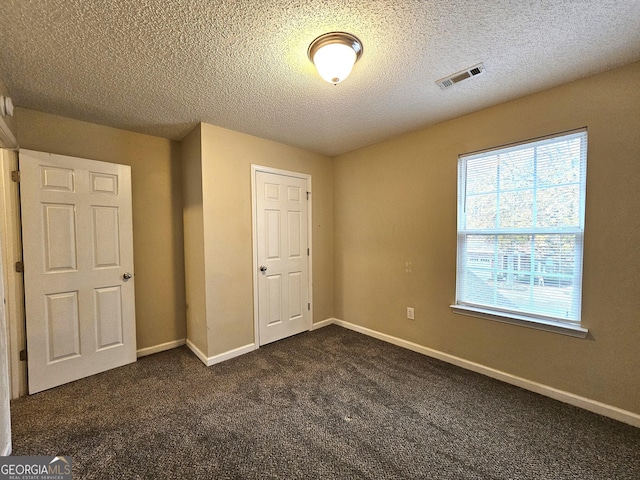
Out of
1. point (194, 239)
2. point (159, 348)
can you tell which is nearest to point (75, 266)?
point (194, 239)

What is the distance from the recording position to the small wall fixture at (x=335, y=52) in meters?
1.48

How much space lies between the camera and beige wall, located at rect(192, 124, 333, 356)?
2.63 meters

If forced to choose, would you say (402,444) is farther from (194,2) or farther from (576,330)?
(194,2)

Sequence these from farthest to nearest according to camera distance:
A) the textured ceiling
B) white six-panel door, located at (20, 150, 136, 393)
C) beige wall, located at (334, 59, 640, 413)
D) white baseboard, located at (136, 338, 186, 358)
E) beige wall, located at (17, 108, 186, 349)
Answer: white baseboard, located at (136, 338, 186, 358) < beige wall, located at (17, 108, 186, 349) < white six-panel door, located at (20, 150, 136, 393) < beige wall, located at (334, 59, 640, 413) < the textured ceiling

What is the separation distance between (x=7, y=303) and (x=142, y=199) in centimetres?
132

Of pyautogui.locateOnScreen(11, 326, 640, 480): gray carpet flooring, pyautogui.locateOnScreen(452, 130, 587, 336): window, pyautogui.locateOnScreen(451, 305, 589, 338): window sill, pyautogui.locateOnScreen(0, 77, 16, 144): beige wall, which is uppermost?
pyautogui.locateOnScreen(0, 77, 16, 144): beige wall

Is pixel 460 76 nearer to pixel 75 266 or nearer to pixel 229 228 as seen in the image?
pixel 229 228

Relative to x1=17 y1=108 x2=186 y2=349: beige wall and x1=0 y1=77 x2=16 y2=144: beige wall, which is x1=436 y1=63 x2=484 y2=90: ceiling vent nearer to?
x1=17 y1=108 x2=186 y2=349: beige wall

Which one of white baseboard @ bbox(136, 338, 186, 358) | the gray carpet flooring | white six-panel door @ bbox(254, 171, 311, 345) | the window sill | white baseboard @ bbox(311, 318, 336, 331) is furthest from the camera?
white baseboard @ bbox(311, 318, 336, 331)

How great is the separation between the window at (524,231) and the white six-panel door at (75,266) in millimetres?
3306

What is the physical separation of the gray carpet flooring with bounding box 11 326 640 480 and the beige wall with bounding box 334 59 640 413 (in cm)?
31

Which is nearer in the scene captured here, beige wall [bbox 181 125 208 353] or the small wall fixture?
the small wall fixture

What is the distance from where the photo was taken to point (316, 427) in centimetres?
177

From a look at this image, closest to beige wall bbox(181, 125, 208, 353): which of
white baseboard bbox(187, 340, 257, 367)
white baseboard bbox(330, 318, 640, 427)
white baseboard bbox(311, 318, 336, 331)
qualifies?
white baseboard bbox(187, 340, 257, 367)
